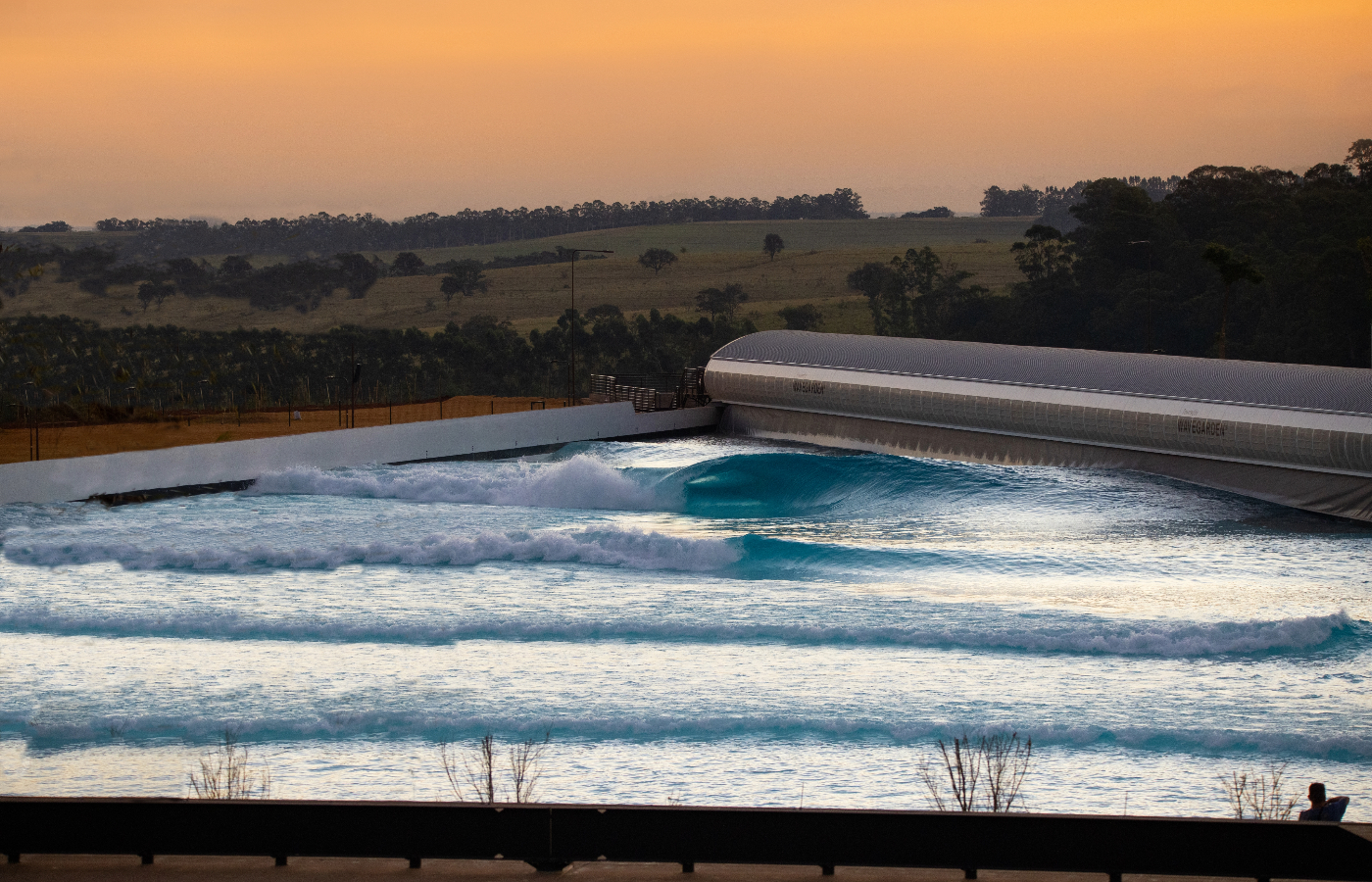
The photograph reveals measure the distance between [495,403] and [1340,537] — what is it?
30264 millimetres

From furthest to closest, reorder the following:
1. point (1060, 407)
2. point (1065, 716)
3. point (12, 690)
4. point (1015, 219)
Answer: point (1015, 219) < point (1060, 407) < point (12, 690) < point (1065, 716)

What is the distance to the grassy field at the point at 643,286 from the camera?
103 m

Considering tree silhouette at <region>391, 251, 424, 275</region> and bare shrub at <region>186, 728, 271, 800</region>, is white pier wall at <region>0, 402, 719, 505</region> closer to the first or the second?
bare shrub at <region>186, 728, 271, 800</region>

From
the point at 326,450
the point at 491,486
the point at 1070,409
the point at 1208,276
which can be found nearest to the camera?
the point at 491,486

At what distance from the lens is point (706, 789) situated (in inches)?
498

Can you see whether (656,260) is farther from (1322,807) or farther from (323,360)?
(1322,807)

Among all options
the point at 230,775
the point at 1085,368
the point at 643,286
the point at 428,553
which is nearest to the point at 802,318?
the point at 643,286

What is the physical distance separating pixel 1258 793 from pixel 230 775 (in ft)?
30.6

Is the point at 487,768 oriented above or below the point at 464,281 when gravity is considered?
A: below

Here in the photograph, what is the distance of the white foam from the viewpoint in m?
31.3

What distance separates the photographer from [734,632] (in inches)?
739

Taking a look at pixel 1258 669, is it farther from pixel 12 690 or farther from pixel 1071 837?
pixel 12 690

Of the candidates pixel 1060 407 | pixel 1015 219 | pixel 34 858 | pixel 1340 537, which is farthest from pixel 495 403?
pixel 1015 219

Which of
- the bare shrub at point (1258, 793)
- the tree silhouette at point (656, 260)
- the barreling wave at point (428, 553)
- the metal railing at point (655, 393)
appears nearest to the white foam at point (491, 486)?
the barreling wave at point (428, 553)
